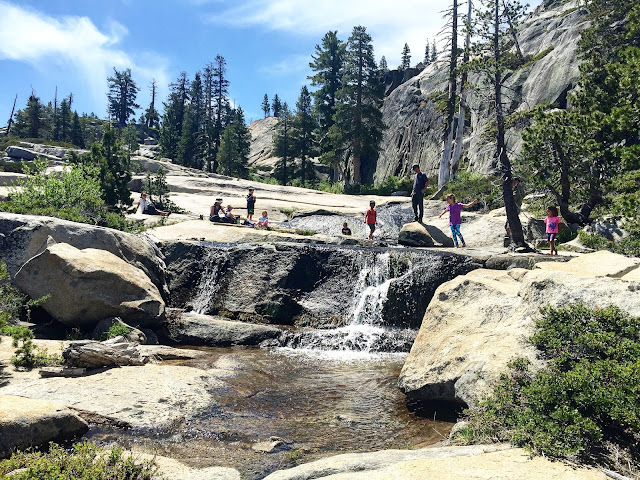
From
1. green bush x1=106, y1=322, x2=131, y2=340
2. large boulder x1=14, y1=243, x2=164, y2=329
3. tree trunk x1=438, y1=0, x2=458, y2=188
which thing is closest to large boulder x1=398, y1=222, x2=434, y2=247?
large boulder x1=14, y1=243, x2=164, y2=329

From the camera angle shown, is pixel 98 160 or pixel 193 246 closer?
pixel 193 246

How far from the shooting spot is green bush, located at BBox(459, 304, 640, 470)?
13.9 feet

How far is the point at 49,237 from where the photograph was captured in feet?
41.2

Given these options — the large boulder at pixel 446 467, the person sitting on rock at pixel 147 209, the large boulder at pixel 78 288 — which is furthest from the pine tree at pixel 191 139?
the large boulder at pixel 446 467

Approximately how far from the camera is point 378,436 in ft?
21.8

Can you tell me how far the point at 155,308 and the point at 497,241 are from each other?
15.6 metres

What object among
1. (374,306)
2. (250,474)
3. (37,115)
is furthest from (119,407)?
(37,115)

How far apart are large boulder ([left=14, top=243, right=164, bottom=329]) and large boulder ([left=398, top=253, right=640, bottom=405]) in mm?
7729

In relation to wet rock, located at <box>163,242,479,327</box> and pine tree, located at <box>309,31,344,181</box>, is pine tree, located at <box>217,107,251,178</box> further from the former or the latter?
wet rock, located at <box>163,242,479,327</box>

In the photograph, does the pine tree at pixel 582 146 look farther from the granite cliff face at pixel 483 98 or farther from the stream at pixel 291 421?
the stream at pixel 291 421

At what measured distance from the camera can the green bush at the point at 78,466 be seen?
4246 mm

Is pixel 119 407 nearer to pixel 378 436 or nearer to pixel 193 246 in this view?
pixel 378 436

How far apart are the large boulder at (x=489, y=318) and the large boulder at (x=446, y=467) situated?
190cm

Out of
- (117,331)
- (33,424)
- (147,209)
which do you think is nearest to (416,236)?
(117,331)
